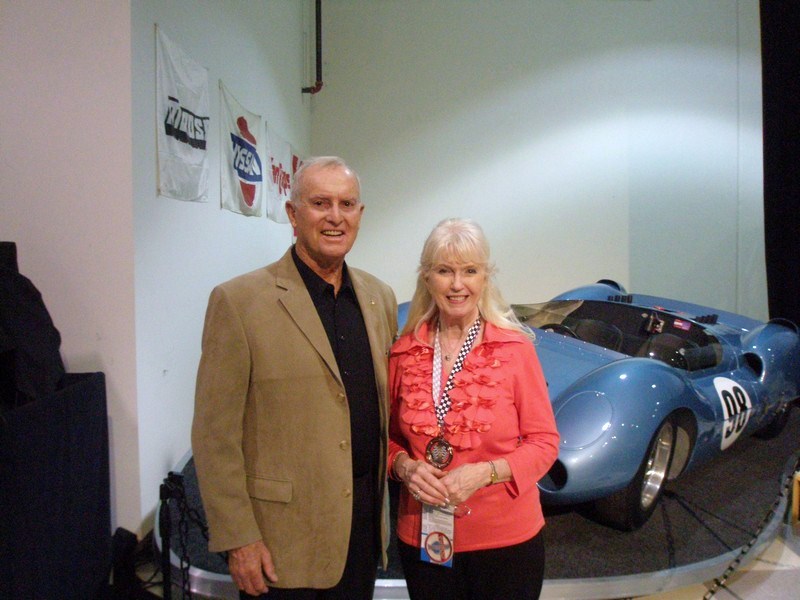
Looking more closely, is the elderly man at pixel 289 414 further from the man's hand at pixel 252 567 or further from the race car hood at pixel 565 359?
the race car hood at pixel 565 359

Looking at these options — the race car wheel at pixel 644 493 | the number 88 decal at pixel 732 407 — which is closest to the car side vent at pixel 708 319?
the number 88 decal at pixel 732 407

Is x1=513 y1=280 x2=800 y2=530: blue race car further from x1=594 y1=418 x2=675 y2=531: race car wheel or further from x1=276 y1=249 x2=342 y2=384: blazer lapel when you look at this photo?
x1=276 y1=249 x2=342 y2=384: blazer lapel

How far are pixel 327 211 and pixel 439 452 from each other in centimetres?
62

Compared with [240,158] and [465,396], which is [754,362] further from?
[240,158]

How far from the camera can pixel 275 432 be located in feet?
3.85

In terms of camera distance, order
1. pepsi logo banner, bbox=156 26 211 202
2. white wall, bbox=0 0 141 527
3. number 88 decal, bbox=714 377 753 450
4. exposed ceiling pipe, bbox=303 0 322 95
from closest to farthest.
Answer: white wall, bbox=0 0 141 527 < pepsi logo banner, bbox=156 26 211 202 < number 88 decal, bbox=714 377 753 450 < exposed ceiling pipe, bbox=303 0 322 95

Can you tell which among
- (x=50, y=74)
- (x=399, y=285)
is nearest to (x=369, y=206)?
(x=399, y=285)

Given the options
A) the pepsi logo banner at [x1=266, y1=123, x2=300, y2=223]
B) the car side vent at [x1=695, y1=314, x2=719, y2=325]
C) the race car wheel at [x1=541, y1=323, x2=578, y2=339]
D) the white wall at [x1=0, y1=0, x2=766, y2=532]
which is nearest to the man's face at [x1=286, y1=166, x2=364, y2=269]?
the race car wheel at [x1=541, y1=323, x2=578, y2=339]

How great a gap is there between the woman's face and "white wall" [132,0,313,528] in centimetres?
158

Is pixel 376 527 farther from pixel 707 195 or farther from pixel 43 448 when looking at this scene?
pixel 707 195

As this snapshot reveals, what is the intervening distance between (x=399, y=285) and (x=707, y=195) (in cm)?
395

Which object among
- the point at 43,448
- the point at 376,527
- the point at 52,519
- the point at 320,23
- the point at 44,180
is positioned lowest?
the point at 52,519

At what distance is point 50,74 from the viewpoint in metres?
2.17

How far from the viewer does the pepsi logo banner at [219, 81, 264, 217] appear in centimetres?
341
